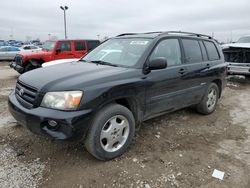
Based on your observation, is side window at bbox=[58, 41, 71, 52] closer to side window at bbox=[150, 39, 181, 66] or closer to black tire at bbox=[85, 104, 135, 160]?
side window at bbox=[150, 39, 181, 66]

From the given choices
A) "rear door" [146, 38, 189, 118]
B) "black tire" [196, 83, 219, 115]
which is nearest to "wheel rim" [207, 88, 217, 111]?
"black tire" [196, 83, 219, 115]

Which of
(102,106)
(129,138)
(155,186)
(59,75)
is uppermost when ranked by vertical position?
(59,75)

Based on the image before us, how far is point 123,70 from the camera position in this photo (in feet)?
10.8

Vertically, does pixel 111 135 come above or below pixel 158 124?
above

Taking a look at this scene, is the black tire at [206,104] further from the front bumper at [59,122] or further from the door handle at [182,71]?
the front bumper at [59,122]

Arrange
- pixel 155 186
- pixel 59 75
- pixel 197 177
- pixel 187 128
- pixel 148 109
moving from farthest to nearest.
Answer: pixel 187 128 → pixel 148 109 → pixel 59 75 → pixel 197 177 → pixel 155 186

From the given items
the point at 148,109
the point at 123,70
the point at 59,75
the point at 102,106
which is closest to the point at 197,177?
the point at 148,109

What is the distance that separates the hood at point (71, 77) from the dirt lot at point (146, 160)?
2.31 feet

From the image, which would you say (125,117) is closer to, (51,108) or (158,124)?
(51,108)

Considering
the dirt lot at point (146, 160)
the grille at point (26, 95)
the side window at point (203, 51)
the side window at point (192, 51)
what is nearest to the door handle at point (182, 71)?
the side window at point (192, 51)

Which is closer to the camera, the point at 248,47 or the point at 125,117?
the point at 125,117

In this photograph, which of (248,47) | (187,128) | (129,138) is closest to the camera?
(129,138)

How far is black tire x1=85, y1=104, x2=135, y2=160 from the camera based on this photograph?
2.87 metres

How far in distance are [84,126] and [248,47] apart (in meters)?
7.73
